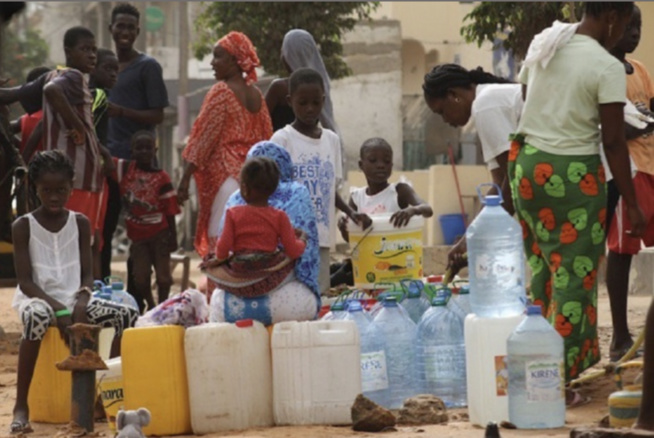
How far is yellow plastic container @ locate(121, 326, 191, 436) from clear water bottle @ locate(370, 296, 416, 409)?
1.01m

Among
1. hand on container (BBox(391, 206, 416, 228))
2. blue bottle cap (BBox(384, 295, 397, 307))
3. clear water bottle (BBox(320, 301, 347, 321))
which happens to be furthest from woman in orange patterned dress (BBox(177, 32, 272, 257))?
blue bottle cap (BBox(384, 295, 397, 307))

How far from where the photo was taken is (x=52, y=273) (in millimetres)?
7266

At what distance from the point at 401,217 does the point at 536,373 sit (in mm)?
2715

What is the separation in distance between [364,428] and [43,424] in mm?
1815

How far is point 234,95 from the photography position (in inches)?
376

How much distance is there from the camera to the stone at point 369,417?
6.36 metres

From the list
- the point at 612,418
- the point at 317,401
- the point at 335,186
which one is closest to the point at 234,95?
the point at 335,186

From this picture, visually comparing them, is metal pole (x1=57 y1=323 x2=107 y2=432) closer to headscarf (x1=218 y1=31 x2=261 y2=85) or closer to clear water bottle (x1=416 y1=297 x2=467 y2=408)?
clear water bottle (x1=416 y1=297 x2=467 y2=408)

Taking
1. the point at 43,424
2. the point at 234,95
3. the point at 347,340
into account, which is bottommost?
the point at 43,424

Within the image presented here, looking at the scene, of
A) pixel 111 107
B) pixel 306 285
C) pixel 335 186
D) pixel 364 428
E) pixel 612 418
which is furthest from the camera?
pixel 111 107

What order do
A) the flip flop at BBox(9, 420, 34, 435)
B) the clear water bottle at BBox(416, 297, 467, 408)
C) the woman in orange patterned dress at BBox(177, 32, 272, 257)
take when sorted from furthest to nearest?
the woman in orange patterned dress at BBox(177, 32, 272, 257) → the clear water bottle at BBox(416, 297, 467, 408) → the flip flop at BBox(9, 420, 34, 435)

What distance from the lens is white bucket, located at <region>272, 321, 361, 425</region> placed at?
6730 mm

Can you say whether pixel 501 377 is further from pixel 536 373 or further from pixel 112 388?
pixel 112 388

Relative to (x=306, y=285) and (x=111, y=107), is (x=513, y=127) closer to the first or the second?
(x=306, y=285)
